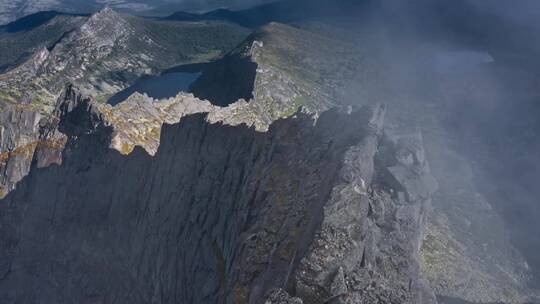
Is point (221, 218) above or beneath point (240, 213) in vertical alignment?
beneath

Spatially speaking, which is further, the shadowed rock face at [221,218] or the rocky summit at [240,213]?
the rocky summit at [240,213]

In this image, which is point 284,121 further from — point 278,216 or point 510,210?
point 510,210

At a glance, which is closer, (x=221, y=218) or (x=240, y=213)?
(x=240, y=213)

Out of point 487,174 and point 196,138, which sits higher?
point 196,138

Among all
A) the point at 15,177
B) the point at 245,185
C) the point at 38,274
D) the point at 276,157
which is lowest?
the point at 38,274

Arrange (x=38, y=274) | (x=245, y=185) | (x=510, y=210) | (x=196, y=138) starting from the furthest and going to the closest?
(x=510, y=210)
(x=38, y=274)
(x=196, y=138)
(x=245, y=185)

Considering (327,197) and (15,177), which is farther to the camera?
(15,177)

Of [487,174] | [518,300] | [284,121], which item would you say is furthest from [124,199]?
[487,174]

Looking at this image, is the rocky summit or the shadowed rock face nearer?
the shadowed rock face
